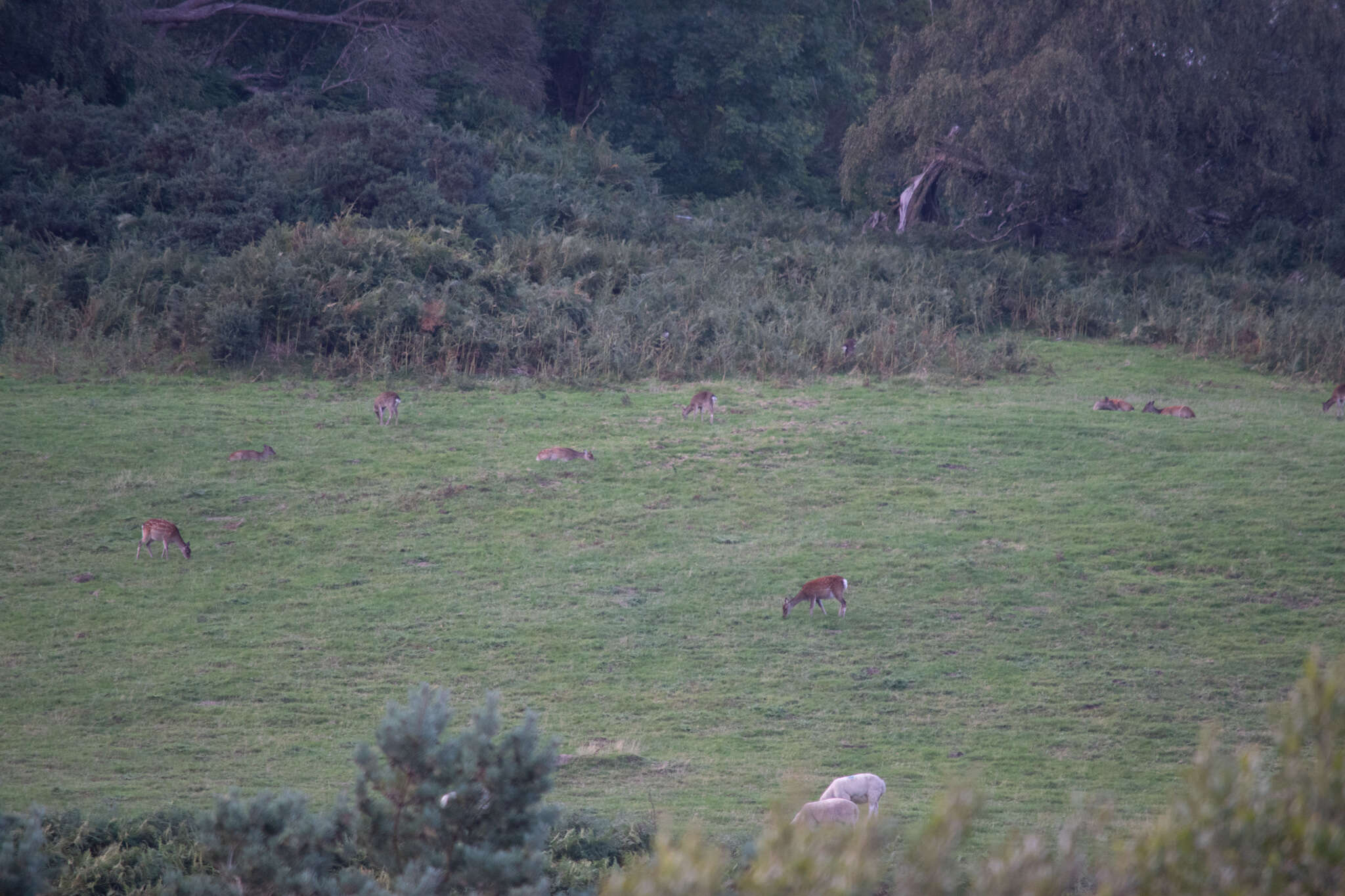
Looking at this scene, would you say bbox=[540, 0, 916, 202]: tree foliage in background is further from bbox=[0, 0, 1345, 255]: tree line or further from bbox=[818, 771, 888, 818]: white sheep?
bbox=[818, 771, 888, 818]: white sheep

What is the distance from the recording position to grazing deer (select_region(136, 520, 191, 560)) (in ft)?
35.5

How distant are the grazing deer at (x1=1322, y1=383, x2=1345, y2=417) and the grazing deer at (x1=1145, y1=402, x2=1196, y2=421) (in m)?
2.07

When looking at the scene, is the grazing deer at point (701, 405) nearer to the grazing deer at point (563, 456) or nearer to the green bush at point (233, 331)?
the grazing deer at point (563, 456)

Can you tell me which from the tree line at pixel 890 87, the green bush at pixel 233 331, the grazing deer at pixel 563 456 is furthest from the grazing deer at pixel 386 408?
the tree line at pixel 890 87

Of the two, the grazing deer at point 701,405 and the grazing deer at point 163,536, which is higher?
the grazing deer at point 701,405

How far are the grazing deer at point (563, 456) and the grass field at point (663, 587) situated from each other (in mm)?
107

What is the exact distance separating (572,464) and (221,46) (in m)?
24.1

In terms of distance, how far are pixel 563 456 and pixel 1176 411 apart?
9068 millimetres

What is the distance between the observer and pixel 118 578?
1049 centimetres

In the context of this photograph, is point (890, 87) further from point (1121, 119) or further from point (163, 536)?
point (163, 536)

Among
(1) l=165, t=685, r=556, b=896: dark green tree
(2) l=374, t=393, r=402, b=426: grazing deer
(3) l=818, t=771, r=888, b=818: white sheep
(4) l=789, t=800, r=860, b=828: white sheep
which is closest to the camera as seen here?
(1) l=165, t=685, r=556, b=896: dark green tree

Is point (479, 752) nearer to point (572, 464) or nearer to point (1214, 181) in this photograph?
point (572, 464)

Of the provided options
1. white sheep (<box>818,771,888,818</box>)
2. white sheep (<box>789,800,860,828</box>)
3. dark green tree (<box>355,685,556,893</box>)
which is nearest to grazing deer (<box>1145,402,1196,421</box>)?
white sheep (<box>818,771,888,818</box>)

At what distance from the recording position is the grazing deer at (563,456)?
13812mm
